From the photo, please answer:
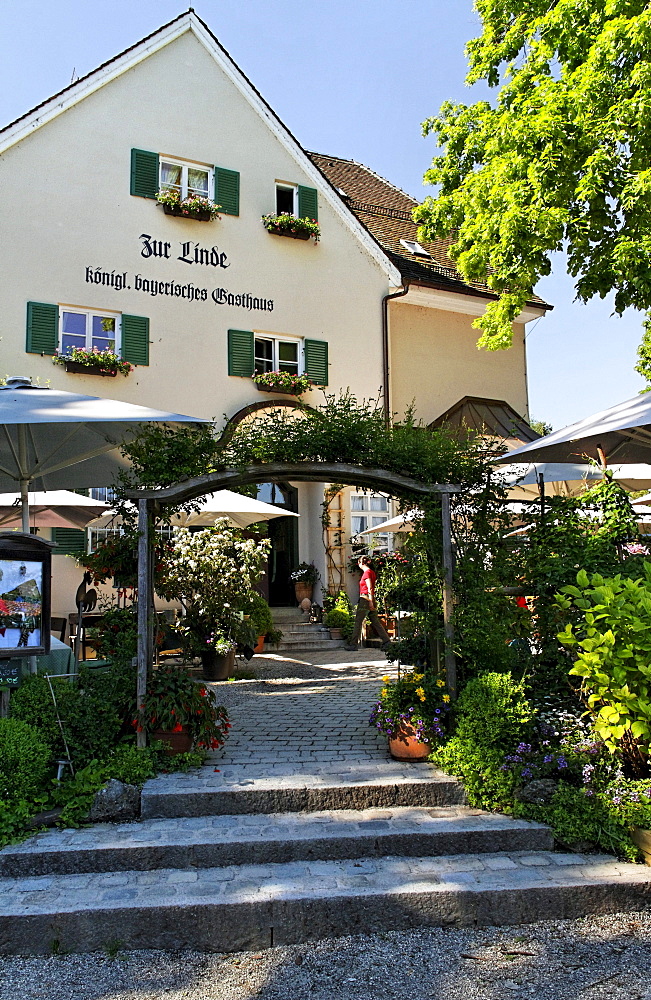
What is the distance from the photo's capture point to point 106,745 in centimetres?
531

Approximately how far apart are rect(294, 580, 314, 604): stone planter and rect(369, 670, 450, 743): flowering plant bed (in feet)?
29.5

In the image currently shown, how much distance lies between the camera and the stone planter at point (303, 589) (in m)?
15.0

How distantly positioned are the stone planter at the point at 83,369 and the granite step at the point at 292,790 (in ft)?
28.6

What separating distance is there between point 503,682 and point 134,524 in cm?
299

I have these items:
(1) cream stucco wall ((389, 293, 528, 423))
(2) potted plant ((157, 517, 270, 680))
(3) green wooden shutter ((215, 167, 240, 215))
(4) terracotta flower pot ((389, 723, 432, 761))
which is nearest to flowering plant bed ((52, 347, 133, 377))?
(3) green wooden shutter ((215, 167, 240, 215))

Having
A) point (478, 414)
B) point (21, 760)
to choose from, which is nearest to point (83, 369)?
point (478, 414)

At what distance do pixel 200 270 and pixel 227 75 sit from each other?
4.03m

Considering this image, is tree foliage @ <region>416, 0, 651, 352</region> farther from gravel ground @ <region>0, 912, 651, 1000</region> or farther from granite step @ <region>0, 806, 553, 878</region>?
gravel ground @ <region>0, 912, 651, 1000</region>

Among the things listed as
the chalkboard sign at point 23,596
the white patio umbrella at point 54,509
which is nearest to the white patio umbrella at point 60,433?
the chalkboard sign at point 23,596

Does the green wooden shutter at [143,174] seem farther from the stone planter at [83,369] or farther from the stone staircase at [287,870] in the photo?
the stone staircase at [287,870]

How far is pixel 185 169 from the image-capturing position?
14.4 meters

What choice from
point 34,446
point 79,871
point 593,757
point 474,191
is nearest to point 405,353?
point 474,191

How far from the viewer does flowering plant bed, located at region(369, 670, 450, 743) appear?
573cm

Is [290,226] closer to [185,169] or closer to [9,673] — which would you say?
[185,169]
